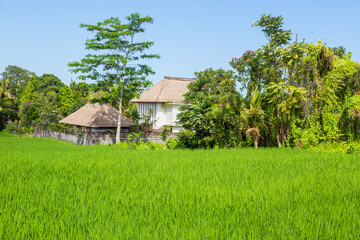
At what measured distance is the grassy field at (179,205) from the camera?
3195 mm

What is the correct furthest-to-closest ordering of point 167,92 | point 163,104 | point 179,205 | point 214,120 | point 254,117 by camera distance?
point 167,92, point 163,104, point 214,120, point 254,117, point 179,205

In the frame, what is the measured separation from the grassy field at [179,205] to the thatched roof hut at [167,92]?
954 inches

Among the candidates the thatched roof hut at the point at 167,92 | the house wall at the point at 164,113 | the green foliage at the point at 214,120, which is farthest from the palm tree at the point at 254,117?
the house wall at the point at 164,113

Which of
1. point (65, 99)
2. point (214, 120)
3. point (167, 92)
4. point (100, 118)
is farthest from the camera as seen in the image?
point (65, 99)

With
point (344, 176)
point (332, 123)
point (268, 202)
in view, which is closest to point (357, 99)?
point (332, 123)

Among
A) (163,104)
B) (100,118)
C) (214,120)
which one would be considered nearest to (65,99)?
(100,118)

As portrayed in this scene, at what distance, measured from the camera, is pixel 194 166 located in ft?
24.7

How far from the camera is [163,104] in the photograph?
99.9 ft

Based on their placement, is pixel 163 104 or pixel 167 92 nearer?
pixel 163 104

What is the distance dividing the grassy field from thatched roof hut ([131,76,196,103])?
24243mm

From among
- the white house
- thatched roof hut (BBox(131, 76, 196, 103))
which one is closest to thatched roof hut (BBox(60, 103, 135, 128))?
the white house

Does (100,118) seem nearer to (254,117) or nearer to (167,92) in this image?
(167,92)

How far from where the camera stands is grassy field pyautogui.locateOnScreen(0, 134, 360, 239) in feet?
10.5

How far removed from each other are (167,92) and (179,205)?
2798 cm
